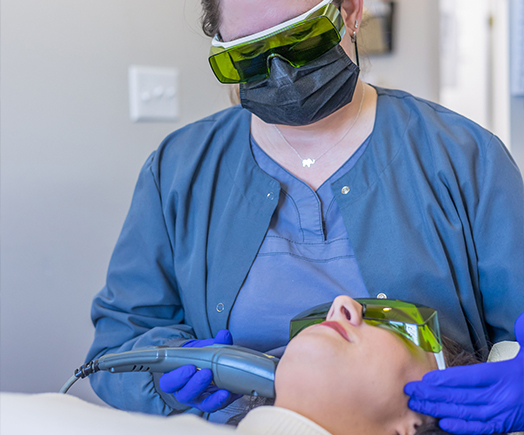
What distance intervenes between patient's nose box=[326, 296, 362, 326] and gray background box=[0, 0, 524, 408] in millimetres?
820

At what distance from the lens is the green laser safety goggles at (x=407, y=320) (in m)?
0.89

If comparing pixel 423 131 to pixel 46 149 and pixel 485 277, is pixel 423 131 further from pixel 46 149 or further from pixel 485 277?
pixel 46 149

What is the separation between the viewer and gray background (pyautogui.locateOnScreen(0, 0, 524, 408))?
140 centimetres

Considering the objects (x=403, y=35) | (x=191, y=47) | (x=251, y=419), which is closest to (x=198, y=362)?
(x=251, y=419)

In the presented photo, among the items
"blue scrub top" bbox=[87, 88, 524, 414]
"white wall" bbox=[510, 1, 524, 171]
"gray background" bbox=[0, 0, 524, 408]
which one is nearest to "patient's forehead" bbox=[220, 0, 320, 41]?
"blue scrub top" bbox=[87, 88, 524, 414]

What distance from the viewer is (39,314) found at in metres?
1.47

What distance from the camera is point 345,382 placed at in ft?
2.80

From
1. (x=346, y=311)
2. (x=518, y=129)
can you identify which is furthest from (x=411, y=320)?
(x=518, y=129)

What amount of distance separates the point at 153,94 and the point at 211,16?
461 millimetres

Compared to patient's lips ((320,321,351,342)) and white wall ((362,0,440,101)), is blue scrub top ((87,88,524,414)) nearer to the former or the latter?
patient's lips ((320,321,351,342))

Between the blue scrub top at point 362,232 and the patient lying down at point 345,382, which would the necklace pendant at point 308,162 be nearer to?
the blue scrub top at point 362,232

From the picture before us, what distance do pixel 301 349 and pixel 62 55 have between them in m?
1.08

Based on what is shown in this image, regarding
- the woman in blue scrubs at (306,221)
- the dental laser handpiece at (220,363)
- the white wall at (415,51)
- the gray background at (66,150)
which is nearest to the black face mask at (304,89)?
the woman in blue scrubs at (306,221)

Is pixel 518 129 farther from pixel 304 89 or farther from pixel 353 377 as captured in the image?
pixel 353 377
